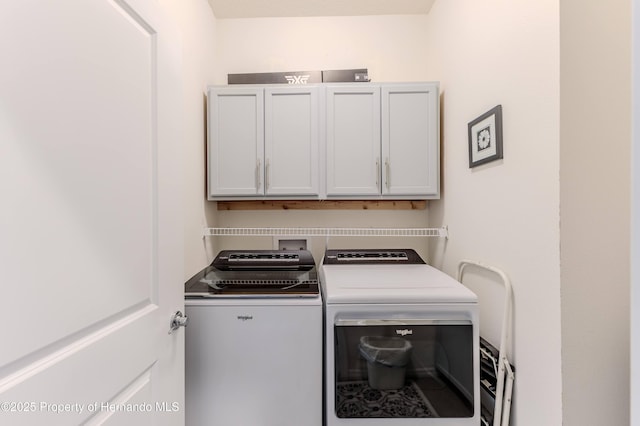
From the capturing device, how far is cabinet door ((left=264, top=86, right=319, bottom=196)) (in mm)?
1759

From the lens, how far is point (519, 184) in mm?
1098

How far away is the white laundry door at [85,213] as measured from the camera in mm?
530

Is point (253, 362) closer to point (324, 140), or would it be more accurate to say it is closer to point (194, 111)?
point (324, 140)

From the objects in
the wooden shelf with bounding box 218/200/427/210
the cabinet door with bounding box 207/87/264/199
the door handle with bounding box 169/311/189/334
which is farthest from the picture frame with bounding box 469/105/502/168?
the door handle with bounding box 169/311/189/334

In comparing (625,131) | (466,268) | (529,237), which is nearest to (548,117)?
(625,131)

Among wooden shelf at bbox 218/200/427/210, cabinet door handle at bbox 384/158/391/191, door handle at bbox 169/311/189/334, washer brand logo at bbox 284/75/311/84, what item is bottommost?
door handle at bbox 169/311/189/334

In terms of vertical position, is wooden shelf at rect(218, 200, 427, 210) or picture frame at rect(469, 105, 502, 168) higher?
picture frame at rect(469, 105, 502, 168)

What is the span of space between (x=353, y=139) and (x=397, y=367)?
1258mm

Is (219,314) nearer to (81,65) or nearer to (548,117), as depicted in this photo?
(81,65)

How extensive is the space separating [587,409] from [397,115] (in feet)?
5.08

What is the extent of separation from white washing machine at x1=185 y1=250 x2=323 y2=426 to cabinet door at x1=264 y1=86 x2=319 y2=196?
2.48 ft

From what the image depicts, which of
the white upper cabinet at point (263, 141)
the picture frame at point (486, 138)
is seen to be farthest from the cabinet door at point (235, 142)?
the picture frame at point (486, 138)

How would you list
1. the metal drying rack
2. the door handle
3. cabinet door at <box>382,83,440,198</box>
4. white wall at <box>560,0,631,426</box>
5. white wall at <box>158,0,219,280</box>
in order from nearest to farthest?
white wall at <box>560,0,631,426</box>, the door handle, the metal drying rack, white wall at <box>158,0,219,280</box>, cabinet door at <box>382,83,440,198</box>

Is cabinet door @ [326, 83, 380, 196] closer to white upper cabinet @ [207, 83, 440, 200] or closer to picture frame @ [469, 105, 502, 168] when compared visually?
white upper cabinet @ [207, 83, 440, 200]
